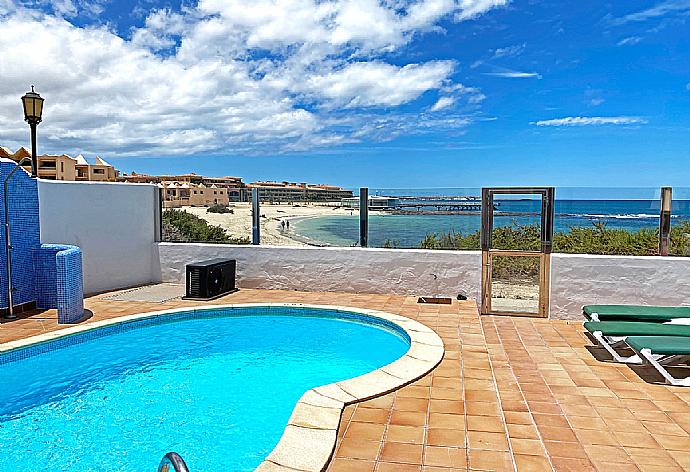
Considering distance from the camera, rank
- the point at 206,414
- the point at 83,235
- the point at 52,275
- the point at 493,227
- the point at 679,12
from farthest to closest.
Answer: the point at 679,12 → the point at 83,235 → the point at 493,227 → the point at 52,275 → the point at 206,414

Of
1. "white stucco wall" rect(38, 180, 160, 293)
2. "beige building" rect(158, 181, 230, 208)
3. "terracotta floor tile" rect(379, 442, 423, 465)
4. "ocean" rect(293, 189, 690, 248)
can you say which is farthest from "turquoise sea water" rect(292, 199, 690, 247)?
"terracotta floor tile" rect(379, 442, 423, 465)

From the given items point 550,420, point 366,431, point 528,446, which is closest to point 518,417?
point 550,420

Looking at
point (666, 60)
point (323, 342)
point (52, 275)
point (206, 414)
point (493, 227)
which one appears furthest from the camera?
point (666, 60)

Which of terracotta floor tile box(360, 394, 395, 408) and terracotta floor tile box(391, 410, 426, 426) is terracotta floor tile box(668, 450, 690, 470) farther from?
terracotta floor tile box(360, 394, 395, 408)

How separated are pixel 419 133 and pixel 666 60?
15.7 meters

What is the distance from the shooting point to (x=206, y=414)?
181 inches

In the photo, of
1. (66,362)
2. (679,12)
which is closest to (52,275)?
(66,362)

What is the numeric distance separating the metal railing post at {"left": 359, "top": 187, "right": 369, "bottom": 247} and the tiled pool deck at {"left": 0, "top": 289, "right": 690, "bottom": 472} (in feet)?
10.9

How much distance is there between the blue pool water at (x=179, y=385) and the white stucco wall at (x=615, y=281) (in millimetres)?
2987

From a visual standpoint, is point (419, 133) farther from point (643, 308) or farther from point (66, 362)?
point (66, 362)

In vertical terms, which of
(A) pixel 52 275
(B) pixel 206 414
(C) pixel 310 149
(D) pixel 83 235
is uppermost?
(C) pixel 310 149

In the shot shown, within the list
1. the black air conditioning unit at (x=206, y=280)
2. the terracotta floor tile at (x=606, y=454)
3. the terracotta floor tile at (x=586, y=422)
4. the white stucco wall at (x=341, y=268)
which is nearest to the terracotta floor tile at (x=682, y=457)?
the terracotta floor tile at (x=606, y=454)

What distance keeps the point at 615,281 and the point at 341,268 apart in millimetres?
4469

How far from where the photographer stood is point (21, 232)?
7.20 metres
